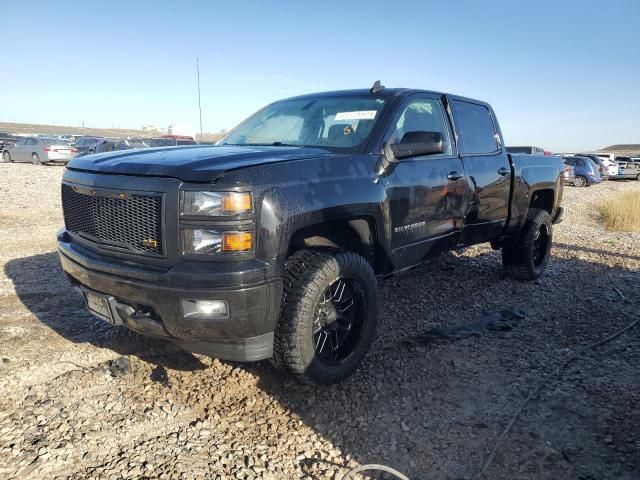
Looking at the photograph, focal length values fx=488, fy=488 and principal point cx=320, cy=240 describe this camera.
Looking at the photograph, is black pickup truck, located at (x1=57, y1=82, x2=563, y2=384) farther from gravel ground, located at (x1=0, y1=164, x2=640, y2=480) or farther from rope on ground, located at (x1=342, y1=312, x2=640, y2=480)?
rope on ground, located at (x1=342, y1=312, x2=640, y2=480)

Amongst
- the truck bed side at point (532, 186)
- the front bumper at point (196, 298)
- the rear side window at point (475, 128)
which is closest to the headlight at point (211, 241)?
the front bumper at point (196, 298)

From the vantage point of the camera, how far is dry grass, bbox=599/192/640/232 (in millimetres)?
10849

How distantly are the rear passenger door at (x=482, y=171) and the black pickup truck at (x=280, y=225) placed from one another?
9 centimetres

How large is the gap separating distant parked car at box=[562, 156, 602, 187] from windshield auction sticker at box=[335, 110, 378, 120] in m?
23.1

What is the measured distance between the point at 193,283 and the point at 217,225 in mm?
313

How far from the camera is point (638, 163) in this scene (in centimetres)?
2841

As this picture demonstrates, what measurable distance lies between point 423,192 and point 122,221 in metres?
2.12

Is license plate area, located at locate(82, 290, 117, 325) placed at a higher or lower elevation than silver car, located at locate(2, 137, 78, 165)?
higher

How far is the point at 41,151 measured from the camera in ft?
75.3

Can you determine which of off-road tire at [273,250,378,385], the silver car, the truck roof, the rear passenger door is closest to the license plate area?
off-road tire at [273,250,378,385]

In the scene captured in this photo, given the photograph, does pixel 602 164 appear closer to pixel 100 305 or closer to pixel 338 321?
pixel 338 321

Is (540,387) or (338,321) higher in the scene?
(338,321)

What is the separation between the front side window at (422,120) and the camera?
3.66 m

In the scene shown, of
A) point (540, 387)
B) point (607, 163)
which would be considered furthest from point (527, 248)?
point (607, 163)
